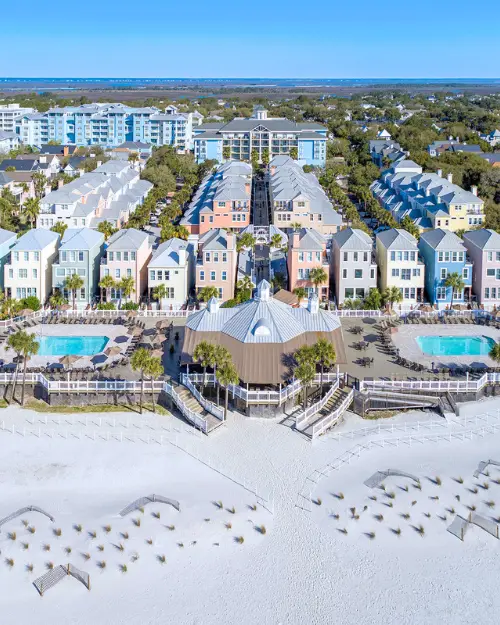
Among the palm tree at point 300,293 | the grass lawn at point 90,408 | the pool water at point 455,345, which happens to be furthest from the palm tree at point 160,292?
the pool water at point 455,345

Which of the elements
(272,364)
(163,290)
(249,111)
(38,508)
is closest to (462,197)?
(163,290)

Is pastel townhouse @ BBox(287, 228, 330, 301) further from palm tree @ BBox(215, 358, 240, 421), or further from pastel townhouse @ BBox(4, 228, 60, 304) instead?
palm tree @ BBox(215, 358, 240, 421)

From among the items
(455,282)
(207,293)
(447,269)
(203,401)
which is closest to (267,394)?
(203,401)

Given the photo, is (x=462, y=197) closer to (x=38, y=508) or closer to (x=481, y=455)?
(x=481, y=455)

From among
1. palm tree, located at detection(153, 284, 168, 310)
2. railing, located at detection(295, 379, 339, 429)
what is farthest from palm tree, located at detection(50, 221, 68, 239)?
railing, located at detection(295, 379, 339, 429)

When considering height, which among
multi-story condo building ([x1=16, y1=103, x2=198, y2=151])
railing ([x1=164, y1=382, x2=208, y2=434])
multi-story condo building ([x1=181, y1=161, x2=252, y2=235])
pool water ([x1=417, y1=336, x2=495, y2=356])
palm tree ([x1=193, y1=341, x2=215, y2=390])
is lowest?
railing ([x1=164, y1=382, x2=208, y2=434])

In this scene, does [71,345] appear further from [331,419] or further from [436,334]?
[436,334]
